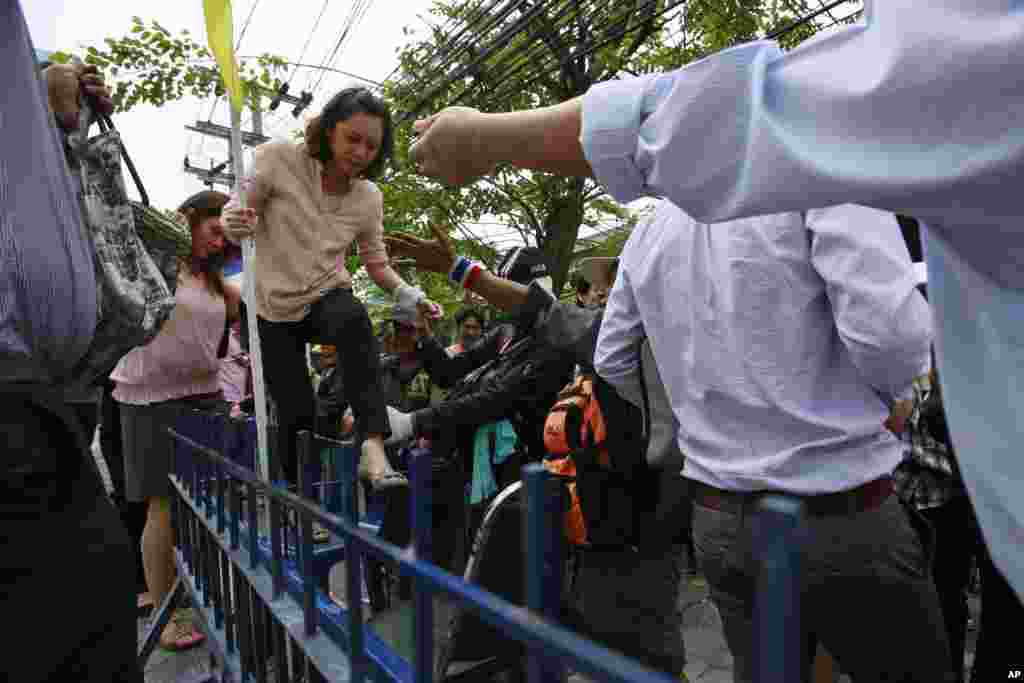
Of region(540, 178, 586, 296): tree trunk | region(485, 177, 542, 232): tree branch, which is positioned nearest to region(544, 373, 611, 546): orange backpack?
region(540, 178, 586, 296): tree trunk

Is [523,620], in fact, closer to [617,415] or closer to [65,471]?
[65,471]

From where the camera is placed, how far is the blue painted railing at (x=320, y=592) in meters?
0.62

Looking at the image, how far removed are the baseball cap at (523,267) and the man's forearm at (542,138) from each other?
2165mm

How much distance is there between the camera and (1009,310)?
1.61ft

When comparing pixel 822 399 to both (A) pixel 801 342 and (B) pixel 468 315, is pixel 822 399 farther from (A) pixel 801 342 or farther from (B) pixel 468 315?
(B) pixel 468 315

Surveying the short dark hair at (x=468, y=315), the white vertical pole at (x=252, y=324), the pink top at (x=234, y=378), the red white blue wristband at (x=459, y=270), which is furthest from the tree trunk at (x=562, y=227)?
the white vertical pole at (x=252, y=324)

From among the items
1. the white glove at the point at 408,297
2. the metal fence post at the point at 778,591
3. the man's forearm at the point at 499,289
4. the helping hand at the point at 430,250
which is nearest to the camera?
the metal fence post at the point at 778,591

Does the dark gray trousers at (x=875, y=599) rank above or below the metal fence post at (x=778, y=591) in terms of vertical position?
below

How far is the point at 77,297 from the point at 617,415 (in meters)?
1.38

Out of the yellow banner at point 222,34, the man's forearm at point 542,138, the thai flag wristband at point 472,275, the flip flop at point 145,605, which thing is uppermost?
the yellow banner at point 222,34

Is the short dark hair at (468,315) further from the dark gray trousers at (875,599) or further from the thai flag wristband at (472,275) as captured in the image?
the dark gray trousers at (875,599)

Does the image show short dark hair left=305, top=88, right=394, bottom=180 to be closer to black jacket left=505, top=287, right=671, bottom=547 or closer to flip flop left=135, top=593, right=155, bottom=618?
black jacket left=505, top=287, right=671, bottom=547

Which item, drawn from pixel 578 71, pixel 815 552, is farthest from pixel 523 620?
pixel 578 71

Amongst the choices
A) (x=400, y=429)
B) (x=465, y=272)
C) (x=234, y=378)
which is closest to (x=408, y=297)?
(x=465, y=272)
